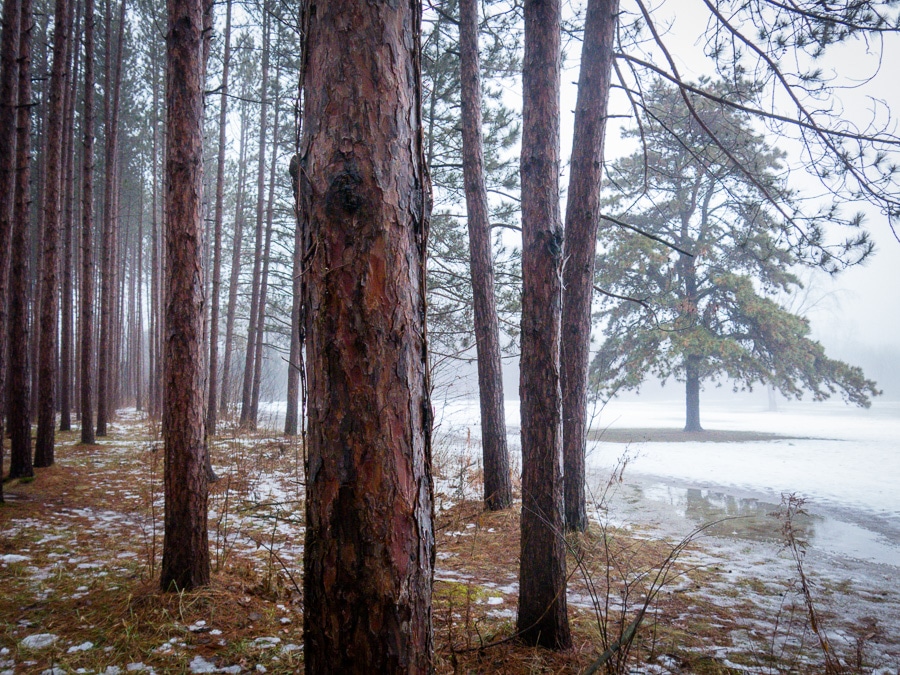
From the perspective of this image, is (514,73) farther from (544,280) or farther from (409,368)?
(409,368)

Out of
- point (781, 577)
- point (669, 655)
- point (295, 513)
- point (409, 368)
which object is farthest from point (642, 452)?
point (409, 368)

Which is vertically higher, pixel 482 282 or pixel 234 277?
pixel 234 277

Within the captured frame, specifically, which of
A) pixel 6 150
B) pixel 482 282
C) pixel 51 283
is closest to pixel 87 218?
pixel 51 283

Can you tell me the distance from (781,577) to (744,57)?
505 centimetres

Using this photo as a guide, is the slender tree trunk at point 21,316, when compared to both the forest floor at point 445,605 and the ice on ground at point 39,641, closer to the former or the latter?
the forest floor at point 445,605

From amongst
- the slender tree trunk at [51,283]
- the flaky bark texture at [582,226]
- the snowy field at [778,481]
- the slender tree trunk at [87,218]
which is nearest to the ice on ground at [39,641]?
the snowy field at [778,481]

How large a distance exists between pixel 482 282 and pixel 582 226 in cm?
171

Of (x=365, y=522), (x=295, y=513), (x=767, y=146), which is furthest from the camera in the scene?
(x=767, y=146)

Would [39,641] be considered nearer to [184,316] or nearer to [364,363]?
[184,316]

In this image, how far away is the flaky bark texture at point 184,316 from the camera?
130 inches

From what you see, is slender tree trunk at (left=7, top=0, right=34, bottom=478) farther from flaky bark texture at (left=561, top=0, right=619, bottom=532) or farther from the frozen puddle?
the frozen puddle

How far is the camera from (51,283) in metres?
7.54

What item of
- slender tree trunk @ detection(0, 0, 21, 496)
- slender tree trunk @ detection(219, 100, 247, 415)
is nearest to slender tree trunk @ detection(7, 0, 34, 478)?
slender tree trunk @ detection(0, 0, 21, 496)

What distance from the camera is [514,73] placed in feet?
31.4
